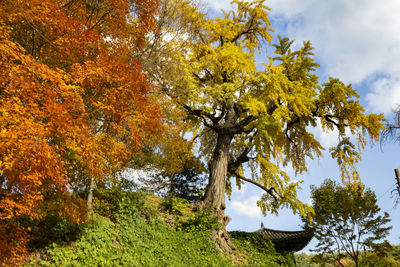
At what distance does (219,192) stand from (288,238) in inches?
351

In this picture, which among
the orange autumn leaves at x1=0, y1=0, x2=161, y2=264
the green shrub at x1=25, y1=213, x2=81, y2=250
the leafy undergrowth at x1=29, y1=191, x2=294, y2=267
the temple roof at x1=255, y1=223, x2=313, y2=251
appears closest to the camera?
the orange autumn leaves at x1=0, y1=0, x2=161, y2=264

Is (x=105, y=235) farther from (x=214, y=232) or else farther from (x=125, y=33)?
(x=125, y=33)

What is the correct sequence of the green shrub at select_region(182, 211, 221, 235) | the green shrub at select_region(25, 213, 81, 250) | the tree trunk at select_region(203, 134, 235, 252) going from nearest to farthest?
1. the green shrub at select_region(25, 213, 81, 250)
2. the green shrub at select_region(182, 211, 221, 235)
3. the tree trunk at select_region(203, 134, 235, 252)

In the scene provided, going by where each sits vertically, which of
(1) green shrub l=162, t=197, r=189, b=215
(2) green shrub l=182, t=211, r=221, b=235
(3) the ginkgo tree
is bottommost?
(2) green shrub l=182, t=211, r=221, b=235

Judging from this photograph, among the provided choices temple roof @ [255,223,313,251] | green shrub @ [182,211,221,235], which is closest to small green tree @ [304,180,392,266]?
temple roof @ [255,223,313,251]

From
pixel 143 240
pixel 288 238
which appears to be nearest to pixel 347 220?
pixel 288 238

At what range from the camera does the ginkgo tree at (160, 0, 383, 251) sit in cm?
1105

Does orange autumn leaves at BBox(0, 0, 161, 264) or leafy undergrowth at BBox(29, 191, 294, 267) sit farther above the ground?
orange autumn leaves at BBox(0, 0, 161, 264)

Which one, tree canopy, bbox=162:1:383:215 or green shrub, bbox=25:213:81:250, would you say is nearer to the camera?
green shrub, bbox=25:213:81:250

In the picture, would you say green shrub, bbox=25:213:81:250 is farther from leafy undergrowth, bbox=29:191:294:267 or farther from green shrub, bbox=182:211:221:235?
green shrub, bbox=182:211:221:235

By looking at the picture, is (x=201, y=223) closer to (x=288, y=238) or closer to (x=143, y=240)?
(x=143, y=240)

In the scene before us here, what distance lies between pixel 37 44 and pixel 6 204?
4125 mm

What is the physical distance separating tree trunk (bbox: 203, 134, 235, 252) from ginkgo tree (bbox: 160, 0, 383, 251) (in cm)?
4

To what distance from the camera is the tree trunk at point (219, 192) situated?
1111 centimetres
